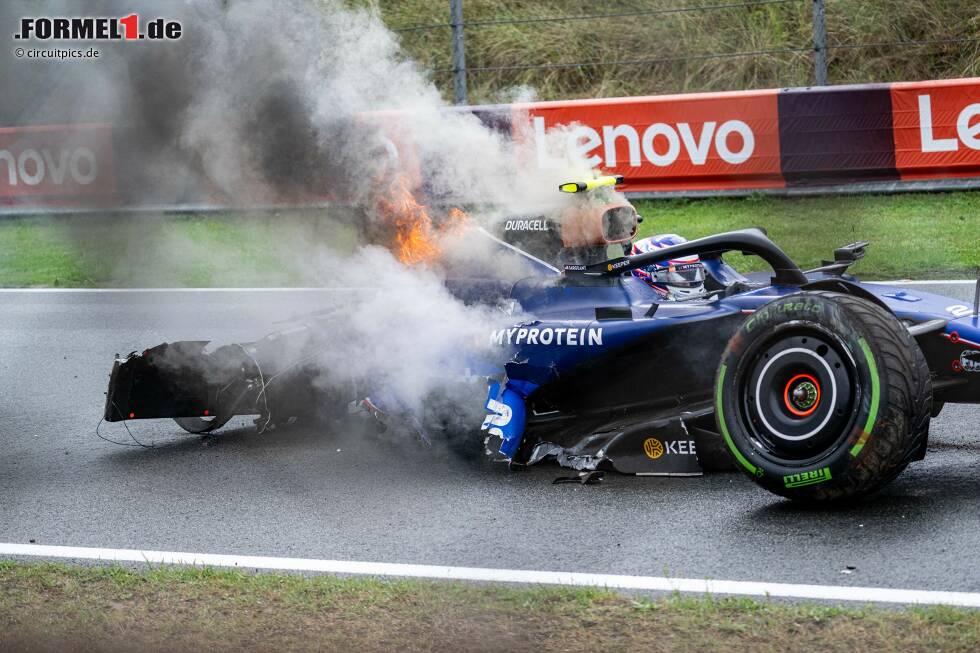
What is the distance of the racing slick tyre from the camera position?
520 centimetres

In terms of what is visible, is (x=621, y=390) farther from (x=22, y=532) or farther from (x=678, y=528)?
(x=22, y=532)

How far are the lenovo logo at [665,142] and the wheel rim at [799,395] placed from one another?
7.82 meters

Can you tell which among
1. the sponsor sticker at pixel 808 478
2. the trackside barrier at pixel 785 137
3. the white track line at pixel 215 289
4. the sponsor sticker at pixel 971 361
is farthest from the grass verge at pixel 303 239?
the sponsor sticker at pixel 971 361

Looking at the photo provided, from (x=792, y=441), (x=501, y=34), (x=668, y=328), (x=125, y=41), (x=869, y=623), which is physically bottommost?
(x=869, y=623)

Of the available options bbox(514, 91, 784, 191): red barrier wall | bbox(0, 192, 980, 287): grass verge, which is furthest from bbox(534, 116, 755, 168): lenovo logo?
bbox(0, 192, 980, 287): grass verge

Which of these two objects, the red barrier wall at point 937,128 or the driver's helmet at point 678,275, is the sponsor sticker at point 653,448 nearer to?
the driver's helmet at point 678,275

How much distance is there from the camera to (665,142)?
45.2ft

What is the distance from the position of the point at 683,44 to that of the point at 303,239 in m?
9.55

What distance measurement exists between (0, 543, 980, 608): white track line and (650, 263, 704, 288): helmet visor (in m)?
2.55

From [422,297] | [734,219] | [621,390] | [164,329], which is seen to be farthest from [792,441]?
[734,219]

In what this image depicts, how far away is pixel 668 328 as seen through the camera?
617cm

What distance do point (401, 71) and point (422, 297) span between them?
5.36ft

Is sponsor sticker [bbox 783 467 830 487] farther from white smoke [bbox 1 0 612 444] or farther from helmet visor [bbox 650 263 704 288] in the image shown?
helmet visor [bbox 650 263 704 288]

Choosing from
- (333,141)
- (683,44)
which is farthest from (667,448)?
(683,44)
